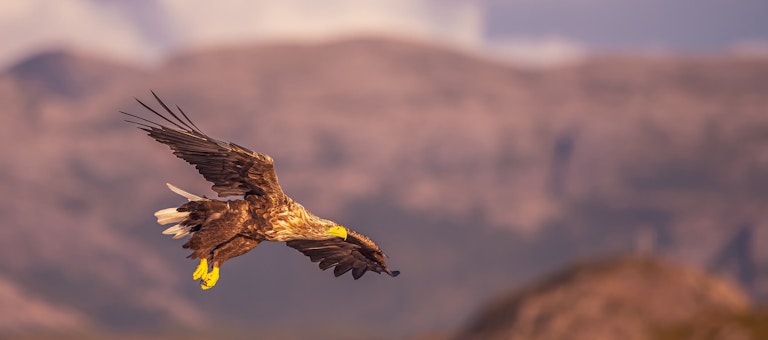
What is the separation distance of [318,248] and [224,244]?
4482mm

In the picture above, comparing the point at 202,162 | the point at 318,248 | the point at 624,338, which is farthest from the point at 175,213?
the point at 624,338

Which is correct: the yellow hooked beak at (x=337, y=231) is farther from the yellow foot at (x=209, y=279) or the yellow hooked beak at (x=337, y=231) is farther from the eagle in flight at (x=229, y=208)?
the yellow foot at (x=209, y=279)

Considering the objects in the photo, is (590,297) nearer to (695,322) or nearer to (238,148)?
(695,322)

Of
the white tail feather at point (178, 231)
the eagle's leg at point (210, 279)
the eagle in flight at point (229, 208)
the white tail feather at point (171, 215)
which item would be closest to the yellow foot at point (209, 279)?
the eagle's leg at point (210, 279)

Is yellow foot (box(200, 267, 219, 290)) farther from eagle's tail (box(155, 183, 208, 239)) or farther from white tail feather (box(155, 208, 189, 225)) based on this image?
white tail feather (box(155, 208, 189, 225))

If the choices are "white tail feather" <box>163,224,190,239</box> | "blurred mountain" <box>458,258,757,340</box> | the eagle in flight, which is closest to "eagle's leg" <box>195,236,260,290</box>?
the eagle in flight

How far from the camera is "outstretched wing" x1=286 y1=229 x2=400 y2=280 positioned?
27.3 m

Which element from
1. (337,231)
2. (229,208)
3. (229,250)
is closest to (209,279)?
(229,250)

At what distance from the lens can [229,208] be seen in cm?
2422

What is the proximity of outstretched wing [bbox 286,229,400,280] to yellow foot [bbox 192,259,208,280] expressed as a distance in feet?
12.8

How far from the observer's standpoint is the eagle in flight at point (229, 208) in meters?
23.8

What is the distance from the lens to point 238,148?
2409 centimetres

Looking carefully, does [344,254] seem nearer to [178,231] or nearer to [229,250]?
[229,250]

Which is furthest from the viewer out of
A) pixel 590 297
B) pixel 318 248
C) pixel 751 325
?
pixel 590 297
